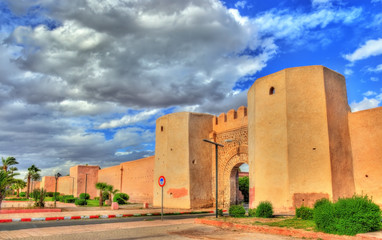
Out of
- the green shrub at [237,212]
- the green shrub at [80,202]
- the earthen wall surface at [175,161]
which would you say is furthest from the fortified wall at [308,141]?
the green shrub at [80,202]

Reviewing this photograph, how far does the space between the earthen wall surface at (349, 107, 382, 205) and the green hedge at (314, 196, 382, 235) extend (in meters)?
6.19

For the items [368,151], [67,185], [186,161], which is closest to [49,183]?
[67,185]

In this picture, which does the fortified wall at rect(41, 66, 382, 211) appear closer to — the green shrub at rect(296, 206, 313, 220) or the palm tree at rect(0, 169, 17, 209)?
the green shrub at rect(296, 206, 313, 220)

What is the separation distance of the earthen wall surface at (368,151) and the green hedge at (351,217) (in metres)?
6.19

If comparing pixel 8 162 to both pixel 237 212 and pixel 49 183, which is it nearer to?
pixel 49 183

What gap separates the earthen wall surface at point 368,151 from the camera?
1341cm

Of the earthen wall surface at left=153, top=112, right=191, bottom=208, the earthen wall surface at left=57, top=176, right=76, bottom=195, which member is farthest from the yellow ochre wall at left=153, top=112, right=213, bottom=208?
the earthen wall surface at left=57, top=176, right=76, bottom=195

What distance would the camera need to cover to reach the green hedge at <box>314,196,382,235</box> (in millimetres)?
7531

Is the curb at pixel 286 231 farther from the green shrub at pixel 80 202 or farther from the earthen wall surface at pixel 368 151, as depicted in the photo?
the green shrub at pixel 80 202

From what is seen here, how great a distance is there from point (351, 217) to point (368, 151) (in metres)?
7.34

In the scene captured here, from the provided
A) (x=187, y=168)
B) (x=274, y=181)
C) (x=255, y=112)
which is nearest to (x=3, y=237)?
(x=274, y=181)

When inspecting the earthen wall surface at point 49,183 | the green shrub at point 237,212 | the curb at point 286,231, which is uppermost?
the earthen wall surface at point 49,183

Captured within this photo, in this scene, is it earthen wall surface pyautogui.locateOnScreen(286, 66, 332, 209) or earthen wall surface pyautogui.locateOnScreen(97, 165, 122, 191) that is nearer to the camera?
earthen wall surface pyautogui.locateOnScreen(286, 66, 332, 209)

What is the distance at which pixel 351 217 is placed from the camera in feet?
25.1
